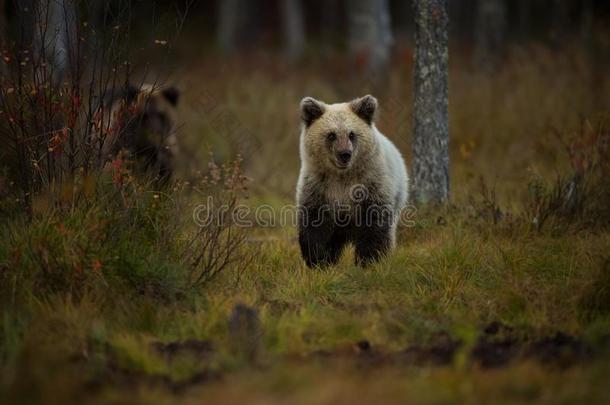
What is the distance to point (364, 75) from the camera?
14430 millimetres

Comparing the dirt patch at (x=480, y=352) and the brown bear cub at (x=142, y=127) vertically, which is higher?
the brown bear cub at (x=142, y=127)

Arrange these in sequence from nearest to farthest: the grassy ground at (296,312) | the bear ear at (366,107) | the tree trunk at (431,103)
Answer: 1. the grassy ground at (296,312)
2. the bear ear at (366,107)
3. the tree trunk at (431,103)

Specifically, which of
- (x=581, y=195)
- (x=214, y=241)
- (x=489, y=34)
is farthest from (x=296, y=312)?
(x=489, y=34)

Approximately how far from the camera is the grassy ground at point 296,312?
3.60 meters

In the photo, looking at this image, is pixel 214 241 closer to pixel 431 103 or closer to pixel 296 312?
pixel 296 312

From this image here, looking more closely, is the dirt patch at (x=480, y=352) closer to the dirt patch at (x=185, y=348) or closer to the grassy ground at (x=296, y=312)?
the grassy ground at (x=296, y=312)

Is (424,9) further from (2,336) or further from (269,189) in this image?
(2,336)

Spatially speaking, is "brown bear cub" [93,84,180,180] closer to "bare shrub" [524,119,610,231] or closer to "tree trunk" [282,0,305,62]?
"bare shrub" [524,119,610,231]

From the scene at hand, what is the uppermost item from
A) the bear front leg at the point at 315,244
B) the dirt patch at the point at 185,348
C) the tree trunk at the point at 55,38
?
the tree trunk at the point at 55,38

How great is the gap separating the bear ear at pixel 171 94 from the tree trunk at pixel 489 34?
25.7 ft

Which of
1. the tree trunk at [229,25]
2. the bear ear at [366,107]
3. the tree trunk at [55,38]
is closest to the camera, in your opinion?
the tree trunk at [55,38]

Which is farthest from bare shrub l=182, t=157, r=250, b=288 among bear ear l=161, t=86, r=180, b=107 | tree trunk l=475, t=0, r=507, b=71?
tree trunk l=475, t=0, r=507, b=71

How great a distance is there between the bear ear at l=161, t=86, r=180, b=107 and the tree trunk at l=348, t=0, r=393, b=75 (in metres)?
5.70

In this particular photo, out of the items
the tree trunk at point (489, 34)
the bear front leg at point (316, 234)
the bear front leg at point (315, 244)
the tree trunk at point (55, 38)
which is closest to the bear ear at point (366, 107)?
the bear front leg at point (316, 234)
